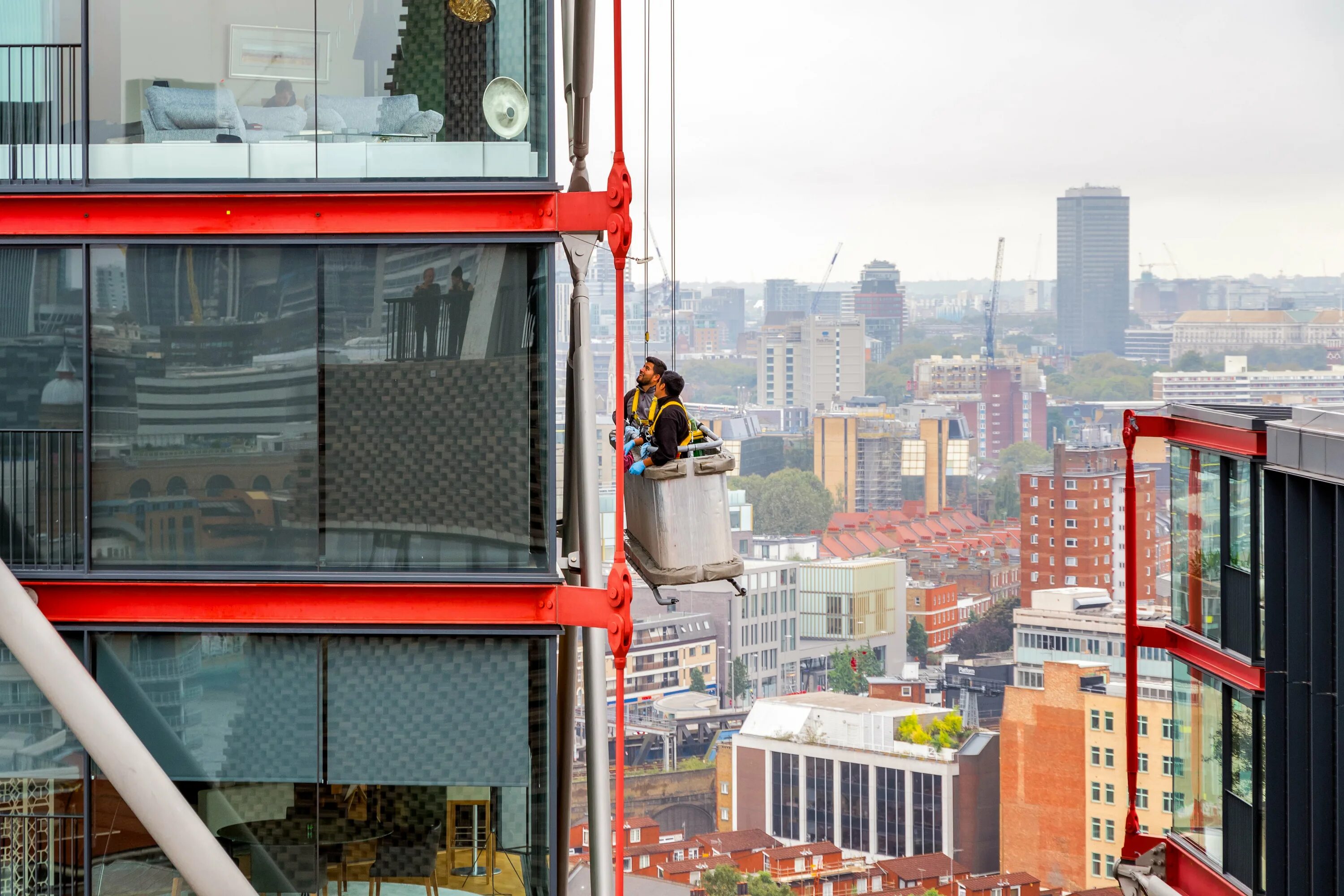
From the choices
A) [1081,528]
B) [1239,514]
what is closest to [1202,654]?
[1239,514]

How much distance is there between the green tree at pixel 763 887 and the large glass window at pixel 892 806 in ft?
55.4

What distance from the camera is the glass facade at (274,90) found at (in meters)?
10.2

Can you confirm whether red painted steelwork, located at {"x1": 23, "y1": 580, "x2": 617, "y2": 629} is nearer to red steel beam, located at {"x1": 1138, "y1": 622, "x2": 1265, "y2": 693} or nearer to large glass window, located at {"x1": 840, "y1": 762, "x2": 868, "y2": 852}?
red steel beam, located at {"x1": 1138, "y1": 622, "x2": 1265, "y2": 693}

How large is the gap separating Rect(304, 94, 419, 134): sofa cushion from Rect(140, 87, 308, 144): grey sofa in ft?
0.83

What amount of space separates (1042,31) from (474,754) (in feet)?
623

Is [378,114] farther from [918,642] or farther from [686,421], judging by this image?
[918,642]

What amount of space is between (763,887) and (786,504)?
70.6m

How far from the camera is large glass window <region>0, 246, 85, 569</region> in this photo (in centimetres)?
1021

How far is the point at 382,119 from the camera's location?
1027 cm

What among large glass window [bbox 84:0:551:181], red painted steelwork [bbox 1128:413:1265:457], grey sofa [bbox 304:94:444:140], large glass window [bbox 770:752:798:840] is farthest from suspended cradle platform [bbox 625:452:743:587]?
large glass window [bbox 770:752:798:840]

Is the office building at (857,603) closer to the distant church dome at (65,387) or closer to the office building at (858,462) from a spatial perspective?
the office building at (858,462)

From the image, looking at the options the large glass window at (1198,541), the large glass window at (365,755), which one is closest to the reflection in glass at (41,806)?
the large glass window at (365,755)

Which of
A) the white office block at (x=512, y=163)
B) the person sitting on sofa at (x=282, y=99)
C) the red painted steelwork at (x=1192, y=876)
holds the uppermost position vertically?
the person sitting on sofa at (x=282, y=99)

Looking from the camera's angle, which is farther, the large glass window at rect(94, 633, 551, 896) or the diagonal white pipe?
the large glass window at rect(94, 633, 551, 896)
